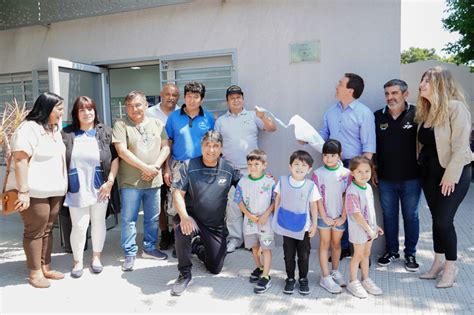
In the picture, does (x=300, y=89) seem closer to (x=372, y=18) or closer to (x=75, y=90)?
(x=372, y=18)

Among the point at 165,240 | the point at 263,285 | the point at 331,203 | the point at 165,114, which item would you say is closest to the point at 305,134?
the point at 331,203

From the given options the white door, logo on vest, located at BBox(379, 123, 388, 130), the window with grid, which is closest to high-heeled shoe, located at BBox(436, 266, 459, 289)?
logo on vest, located at BBox(379, 123, 388, 130)

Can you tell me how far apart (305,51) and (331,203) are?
5.84ft

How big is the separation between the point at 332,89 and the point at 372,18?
32.0 inches

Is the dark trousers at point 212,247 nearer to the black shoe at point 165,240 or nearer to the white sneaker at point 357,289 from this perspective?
the black shoe at point 165,240

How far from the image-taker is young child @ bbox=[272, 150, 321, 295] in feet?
9.98

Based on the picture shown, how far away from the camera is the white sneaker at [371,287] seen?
10.1 ft

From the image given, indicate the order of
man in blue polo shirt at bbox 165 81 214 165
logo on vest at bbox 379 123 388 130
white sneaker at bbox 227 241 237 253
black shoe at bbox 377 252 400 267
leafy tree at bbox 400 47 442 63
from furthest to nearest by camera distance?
1. leafy tree at bbox 400 47 442 63
2. white sneaker at bbox 227 241 237 253
3. man in blue polo shirt at bbox 165 81 214 165
4. black shoe at bbox 377 252 400 267
5. logo on vest at bbox 379 123 388 130

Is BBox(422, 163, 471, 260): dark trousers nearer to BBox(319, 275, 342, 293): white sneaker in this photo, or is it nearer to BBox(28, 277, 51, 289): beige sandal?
BBox(319, 275, 342, 293): white sneaker

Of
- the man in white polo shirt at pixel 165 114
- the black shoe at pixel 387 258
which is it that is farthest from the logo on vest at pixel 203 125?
the black shoe at pixel 387 258

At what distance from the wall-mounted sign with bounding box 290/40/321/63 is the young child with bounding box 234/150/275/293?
1.44 meters

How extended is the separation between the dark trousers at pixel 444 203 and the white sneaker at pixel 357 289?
817 millimetres

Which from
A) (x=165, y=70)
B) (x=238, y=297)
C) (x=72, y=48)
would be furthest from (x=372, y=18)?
(x=72, y=48)

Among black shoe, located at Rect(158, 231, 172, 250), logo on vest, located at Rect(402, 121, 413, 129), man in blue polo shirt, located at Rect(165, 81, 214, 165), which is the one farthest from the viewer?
black shoe, located at Rect(158, 231, 172, 250)
